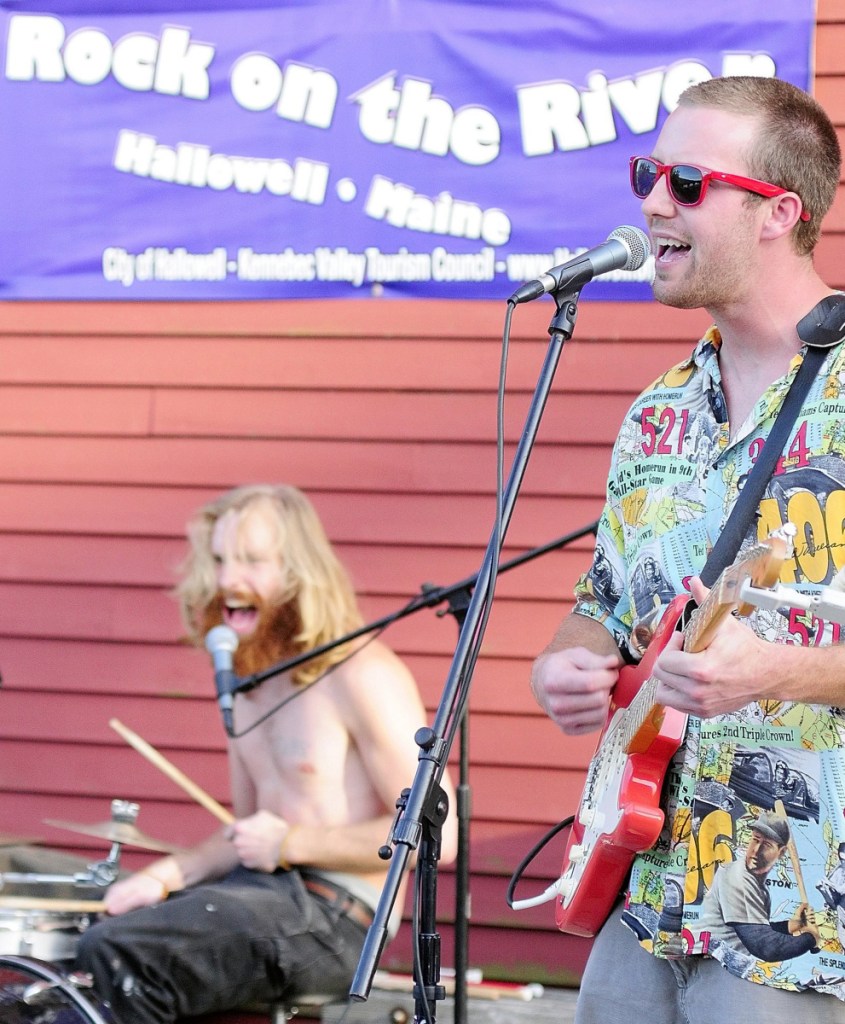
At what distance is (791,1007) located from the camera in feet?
5.83

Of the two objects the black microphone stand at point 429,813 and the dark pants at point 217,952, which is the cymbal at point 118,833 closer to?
the dark pants at point 217,952

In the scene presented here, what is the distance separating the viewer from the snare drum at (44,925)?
123 inches

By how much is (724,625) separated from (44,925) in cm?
213

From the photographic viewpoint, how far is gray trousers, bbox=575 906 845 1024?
1.78m

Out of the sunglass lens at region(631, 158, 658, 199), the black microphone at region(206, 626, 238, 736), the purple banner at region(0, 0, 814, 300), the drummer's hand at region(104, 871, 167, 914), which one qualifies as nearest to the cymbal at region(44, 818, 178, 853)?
the drummer's hand at region(104, 871, 167, 914)

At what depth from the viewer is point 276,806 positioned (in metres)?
3.83

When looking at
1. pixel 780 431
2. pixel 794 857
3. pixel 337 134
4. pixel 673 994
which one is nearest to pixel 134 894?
pixel 673 994

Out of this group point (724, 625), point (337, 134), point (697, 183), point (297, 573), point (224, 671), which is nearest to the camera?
point (724, 625)

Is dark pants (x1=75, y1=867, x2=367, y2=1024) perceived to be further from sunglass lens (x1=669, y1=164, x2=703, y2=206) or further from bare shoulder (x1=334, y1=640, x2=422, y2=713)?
sunglass lens (x1=669, y1=164, x2=703, y2=206)

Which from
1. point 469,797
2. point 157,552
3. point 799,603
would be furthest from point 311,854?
point 799,603

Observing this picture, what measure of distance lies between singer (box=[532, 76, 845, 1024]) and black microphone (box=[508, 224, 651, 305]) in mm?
48

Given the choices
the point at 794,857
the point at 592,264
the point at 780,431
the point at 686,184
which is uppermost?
the point at 686,184

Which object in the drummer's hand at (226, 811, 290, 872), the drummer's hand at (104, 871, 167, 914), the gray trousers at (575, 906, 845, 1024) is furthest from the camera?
the drummer's hand at (226, 811, 290, 872)

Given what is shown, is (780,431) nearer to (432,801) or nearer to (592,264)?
(592,264)
